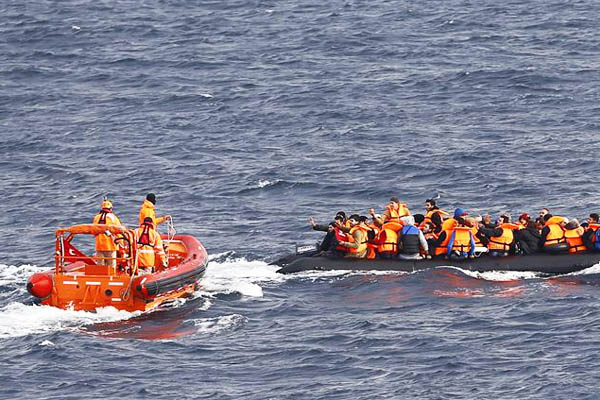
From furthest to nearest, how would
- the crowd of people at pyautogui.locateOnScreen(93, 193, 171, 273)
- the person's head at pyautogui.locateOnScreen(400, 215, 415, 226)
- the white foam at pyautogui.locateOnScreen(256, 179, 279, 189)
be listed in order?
the white foam at pyautogui.locateOnScreen(256, 179, 279, 189) < the person's head at pyautogui.locateOnScreen(400, 215, 415, 226) < the crowd of people at pyautogui.locateOnScreen(93, 193, 171, 273)

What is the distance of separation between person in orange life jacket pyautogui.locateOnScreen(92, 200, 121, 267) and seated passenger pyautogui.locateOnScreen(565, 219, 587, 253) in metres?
11.4

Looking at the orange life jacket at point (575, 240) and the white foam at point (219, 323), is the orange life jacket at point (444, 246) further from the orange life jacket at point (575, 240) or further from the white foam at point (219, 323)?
the white foam at point (219, 323)

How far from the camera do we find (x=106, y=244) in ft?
120

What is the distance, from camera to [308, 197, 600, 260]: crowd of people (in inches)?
1519

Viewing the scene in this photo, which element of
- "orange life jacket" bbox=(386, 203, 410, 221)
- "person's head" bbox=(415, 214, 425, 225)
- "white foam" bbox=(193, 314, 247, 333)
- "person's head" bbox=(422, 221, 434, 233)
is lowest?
"white foam" bbox=(193, 314, 247, 333)

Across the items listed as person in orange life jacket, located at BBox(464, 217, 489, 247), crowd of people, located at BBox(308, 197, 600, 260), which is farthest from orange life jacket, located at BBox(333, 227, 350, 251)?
person in orange life jacket, located at BBox(464, 217, 489, 247)

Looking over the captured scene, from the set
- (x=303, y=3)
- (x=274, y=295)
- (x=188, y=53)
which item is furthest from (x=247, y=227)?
(x=303, y=3)

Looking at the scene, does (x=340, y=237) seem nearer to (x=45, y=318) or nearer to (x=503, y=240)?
(x=503, y=240)

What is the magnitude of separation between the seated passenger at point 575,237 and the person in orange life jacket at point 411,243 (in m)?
3.61

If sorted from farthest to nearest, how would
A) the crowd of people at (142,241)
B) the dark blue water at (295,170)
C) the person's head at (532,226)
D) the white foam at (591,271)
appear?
the person's head at (532,226) → the white foam at (591,271) → the crowd of people at (142,241) → the dark blue water at (295,170)

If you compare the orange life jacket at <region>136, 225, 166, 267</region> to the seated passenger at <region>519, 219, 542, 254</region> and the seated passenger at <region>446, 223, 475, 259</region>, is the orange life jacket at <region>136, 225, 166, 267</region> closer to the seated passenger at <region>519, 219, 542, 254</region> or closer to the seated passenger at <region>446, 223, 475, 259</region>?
the seated passenger at <region>446, 223, 475, 259</region>

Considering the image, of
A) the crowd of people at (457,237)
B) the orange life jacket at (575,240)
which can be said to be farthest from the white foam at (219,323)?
the orange life jacket at (575,240)

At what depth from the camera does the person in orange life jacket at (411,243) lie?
3881 cm

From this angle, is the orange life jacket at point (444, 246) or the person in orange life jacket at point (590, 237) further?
the orange life jacket at point (444, 246)
